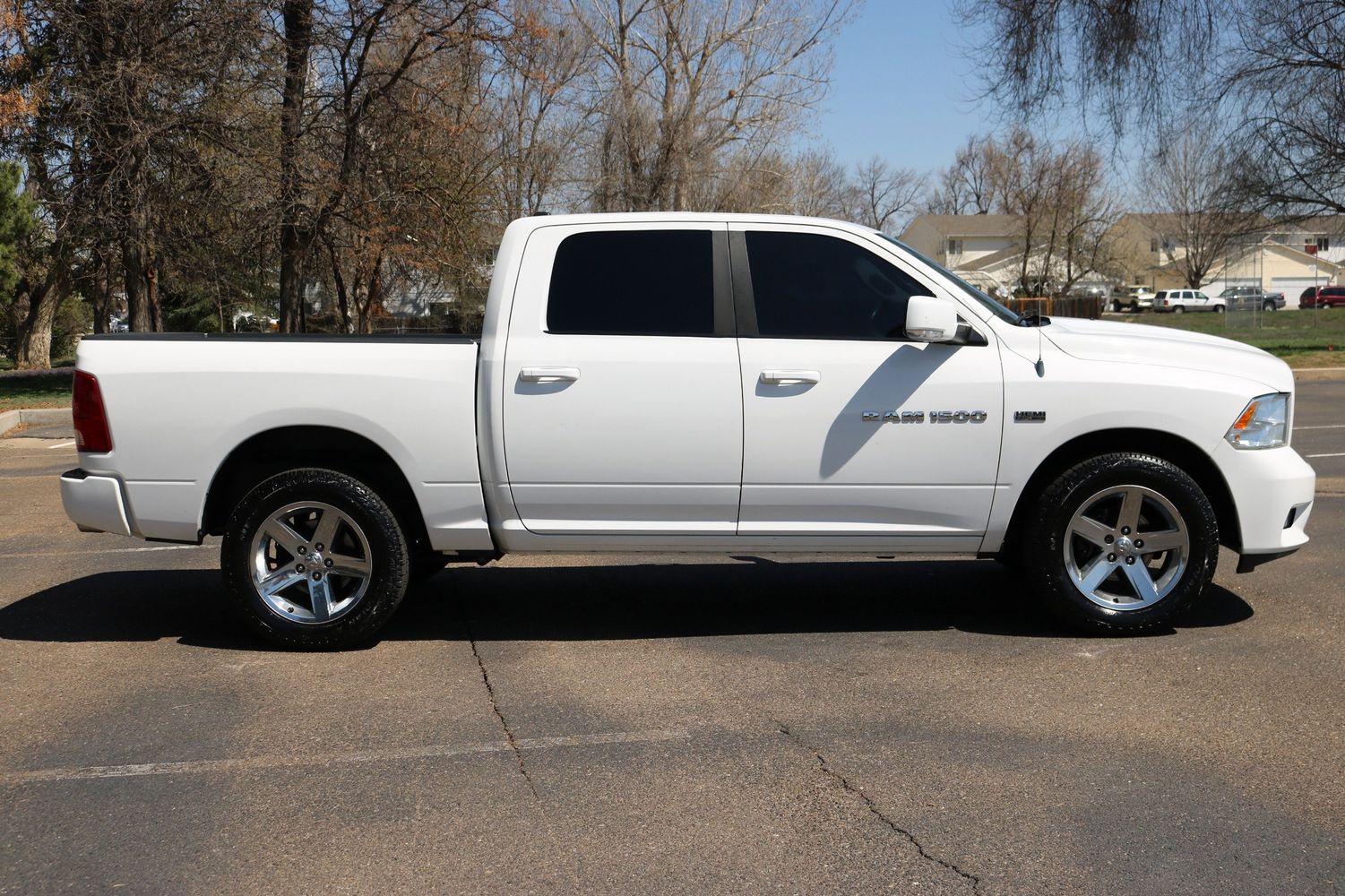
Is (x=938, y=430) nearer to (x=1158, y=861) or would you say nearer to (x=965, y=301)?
(x=965, y=301)

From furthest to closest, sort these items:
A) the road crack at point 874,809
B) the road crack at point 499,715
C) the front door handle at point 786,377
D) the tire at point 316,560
Answer: the tire at point 316,560
the front door handle at point 786,377
the road crack at point 499,715
the road crack at point 874,809

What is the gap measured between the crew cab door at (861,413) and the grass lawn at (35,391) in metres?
16.6

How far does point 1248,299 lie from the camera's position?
49125mm

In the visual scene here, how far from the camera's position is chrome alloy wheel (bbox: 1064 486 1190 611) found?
604 centimetres

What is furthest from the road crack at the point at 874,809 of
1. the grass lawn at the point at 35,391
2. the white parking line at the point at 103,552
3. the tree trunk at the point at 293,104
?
the tree trunk at the point at 293,104

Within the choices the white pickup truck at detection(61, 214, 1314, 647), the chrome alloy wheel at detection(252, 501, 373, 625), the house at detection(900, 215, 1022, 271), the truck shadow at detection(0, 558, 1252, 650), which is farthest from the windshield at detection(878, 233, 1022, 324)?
the house at detection(900, 215, 1022, 271)

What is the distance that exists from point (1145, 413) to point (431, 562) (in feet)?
12.1

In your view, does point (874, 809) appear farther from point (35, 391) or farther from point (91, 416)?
point (35, 391)

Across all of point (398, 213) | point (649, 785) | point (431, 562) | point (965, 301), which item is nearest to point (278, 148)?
point (398, 213)

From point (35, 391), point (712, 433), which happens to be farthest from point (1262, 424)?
point (35, 391)

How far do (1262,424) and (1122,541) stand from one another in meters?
0.84

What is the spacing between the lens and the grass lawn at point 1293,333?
26922 millimetres

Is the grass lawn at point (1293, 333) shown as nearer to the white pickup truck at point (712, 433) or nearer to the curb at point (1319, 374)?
the curb at point (1319, 374)

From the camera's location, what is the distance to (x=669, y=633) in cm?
642
